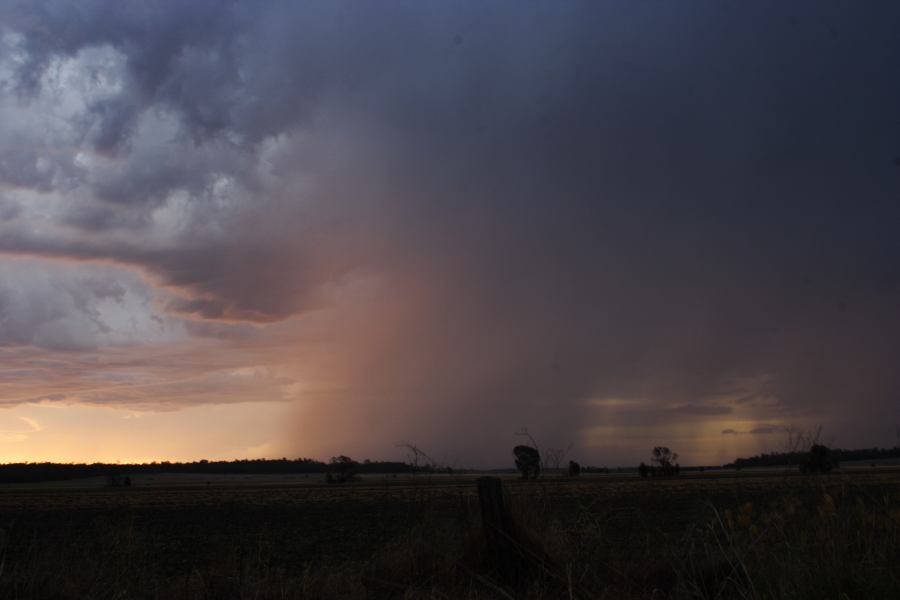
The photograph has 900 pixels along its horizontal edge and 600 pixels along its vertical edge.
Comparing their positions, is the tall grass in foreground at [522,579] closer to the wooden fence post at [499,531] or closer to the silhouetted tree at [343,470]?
the wooden fence post at [499,531]

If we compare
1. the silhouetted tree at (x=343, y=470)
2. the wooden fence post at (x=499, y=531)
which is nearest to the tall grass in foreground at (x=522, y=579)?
the wooden fence post at (x=499, y=531)

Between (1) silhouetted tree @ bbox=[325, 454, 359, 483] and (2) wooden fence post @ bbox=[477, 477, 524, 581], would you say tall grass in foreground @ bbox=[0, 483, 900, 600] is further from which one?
(1) silhouetted tree @ bbox=[325, 454, 359, 483]

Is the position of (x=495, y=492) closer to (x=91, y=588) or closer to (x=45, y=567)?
(x=91, y=588)

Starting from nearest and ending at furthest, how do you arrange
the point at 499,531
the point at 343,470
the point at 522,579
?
the point at 522,579, the point at 499,531, the point at 343,470

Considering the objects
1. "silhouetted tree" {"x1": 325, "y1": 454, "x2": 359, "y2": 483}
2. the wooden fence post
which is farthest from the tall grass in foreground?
"silhouetted tree" {"x1": 325, "y1": 454, "x2": 359, "y2": 483}

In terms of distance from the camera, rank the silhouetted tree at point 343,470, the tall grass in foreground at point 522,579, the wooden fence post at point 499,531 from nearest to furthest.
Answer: the tall grass in foreground at point 522,579 → the wooden fence post at point 499,531 → the silhouetted tree at point 343,470

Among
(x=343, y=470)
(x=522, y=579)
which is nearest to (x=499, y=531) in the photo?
(x=522, y=579)

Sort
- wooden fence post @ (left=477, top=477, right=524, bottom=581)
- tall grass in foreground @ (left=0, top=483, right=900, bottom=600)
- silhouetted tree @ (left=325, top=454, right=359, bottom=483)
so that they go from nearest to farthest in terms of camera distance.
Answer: tall grass in foreground @ (left=0, top=483, right=900, bottom=600), wooden fence post @ (left=477, top=477, right=524, bottom=581), silhouetted tree @ (left=325, top=454, right=359, bottom=483)

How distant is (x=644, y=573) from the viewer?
7.69 meters

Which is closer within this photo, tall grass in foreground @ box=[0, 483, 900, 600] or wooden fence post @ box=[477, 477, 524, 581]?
tall grass in foreground @ box=[0, 483, 900, 600]

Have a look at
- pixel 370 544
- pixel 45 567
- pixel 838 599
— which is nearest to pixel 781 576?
pixel 838 599

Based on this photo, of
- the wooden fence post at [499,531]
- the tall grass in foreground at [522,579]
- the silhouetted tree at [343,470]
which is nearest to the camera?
the tall grass in foreground at [522,579]

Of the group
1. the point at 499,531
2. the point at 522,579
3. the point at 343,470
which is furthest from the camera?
the point at 343,470

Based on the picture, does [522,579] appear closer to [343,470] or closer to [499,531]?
[499,531]
